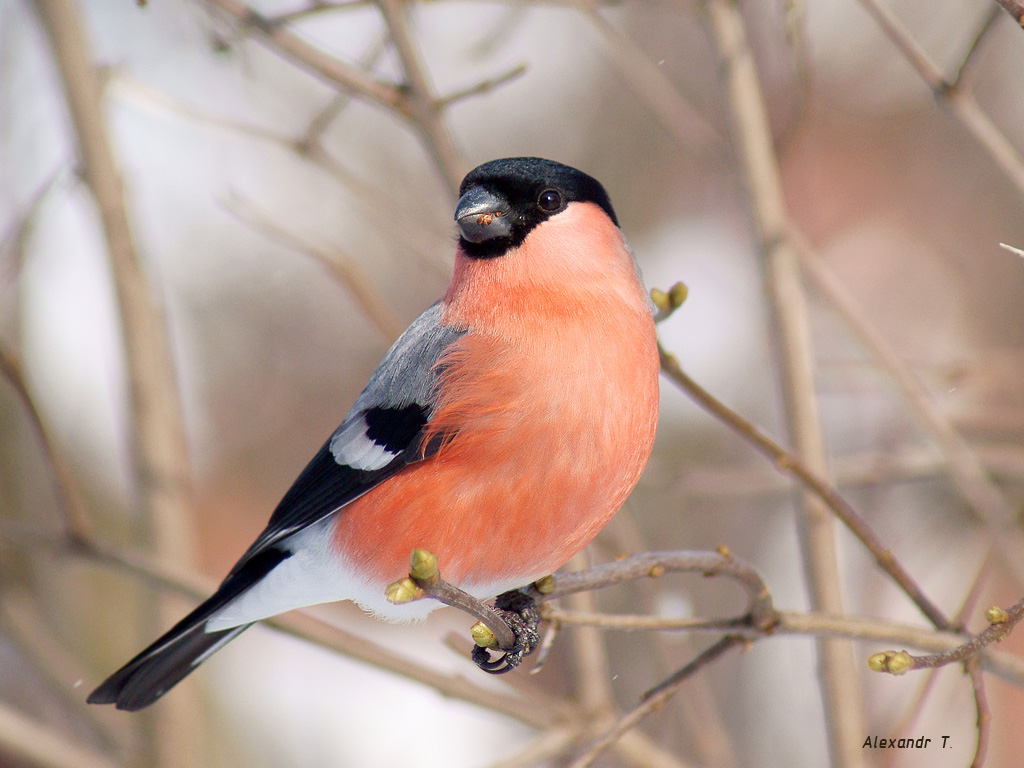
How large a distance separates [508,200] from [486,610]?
64cm

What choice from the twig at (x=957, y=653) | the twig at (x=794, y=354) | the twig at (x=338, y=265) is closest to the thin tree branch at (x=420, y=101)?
the twig at (x=338, y=265)

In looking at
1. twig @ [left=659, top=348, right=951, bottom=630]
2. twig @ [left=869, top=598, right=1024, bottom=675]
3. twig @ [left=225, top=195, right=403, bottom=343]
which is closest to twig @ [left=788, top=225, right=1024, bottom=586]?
twig @ [left=659, top=348, right=951, bottom=630]

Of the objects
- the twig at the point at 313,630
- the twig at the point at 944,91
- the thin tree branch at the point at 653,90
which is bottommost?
the twig at the point at 313,630

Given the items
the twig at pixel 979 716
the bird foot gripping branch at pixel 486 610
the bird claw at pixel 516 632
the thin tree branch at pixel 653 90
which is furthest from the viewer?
the thin tree branch at pixel 653 90

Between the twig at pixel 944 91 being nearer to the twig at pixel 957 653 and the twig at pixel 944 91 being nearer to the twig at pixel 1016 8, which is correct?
the twig at pixel 1016 8

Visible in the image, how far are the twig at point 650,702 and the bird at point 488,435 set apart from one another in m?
0.24

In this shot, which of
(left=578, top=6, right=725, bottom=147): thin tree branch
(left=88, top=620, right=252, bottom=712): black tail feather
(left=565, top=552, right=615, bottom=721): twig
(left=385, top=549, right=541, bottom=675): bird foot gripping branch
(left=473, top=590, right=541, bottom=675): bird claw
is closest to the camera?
(left=385, top=549, right=541, bottom=675): bird foot gripping branch

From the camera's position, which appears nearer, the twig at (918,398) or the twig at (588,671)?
the twig at (918,398)

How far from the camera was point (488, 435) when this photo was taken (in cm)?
124

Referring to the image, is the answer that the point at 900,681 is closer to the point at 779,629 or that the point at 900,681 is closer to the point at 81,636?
the point at 779,629

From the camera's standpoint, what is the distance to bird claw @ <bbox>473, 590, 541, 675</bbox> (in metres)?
1.32

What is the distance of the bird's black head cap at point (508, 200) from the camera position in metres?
1.32

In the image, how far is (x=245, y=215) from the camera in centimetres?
186

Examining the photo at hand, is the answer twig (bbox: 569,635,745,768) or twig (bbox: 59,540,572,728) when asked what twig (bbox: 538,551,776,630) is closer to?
twig (bbox: 569,635,745,768)
